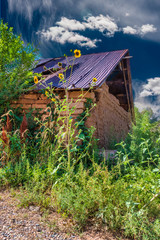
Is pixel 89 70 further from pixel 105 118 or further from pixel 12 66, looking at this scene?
pixel 12 66

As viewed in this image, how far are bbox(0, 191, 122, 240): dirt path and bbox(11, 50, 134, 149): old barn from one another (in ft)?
7.57

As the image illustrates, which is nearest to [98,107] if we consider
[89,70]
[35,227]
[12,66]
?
[89,70]

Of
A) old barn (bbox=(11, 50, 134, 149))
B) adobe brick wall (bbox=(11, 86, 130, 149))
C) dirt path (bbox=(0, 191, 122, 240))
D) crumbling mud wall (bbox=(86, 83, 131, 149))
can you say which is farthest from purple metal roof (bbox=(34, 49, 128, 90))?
dirt path (bbox=(0, 191, 122, 240))

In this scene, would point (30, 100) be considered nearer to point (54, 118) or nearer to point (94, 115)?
point (54, 118)

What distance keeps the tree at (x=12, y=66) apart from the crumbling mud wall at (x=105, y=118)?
1993 millimetres

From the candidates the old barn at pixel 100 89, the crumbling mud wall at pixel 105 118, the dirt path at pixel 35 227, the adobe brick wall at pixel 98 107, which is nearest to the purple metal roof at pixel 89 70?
the old barn at pixel 100 89

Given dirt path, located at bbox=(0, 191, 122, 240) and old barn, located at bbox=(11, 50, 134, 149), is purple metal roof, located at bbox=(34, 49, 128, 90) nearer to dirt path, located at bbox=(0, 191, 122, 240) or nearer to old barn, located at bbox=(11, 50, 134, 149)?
old barn, located at bbox=(11, 50, 134, 149)

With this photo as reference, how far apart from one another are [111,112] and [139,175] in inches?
171

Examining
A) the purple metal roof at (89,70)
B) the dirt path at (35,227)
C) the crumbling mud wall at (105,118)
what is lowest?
the dirt path at (35,227)

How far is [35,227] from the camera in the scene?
231cm

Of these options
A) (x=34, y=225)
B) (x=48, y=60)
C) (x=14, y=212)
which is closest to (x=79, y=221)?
(x=34, y=225)

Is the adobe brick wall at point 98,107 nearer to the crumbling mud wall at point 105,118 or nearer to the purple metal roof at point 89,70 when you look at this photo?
the crumbling mud wall at point 105,118

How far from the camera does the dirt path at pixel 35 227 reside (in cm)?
217

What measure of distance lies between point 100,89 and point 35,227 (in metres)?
3.72
